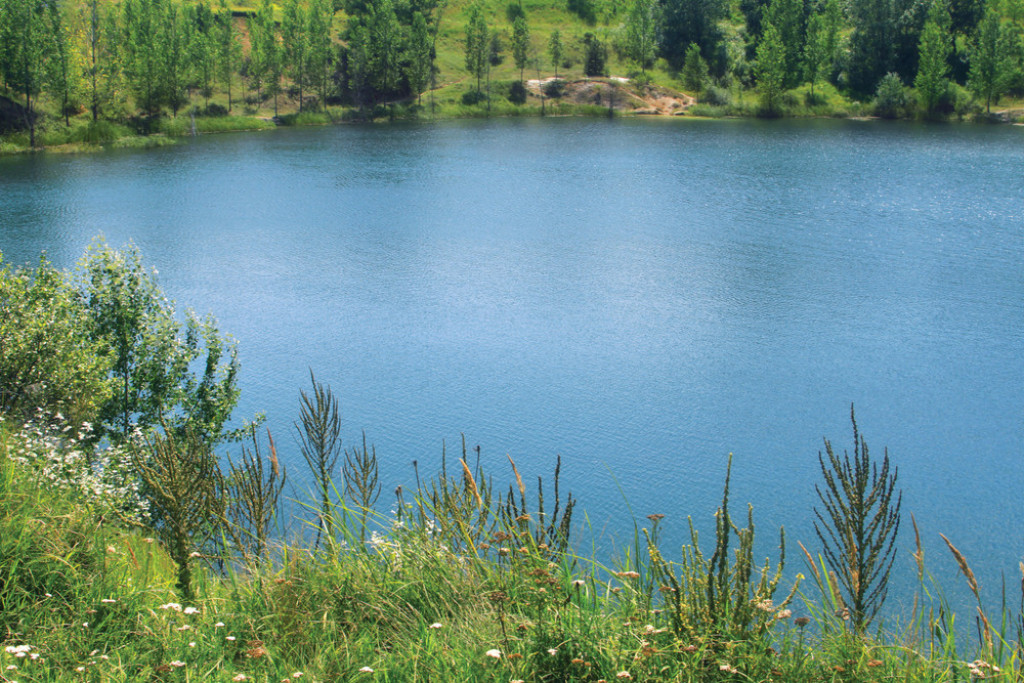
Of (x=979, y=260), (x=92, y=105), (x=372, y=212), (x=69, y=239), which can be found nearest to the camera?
(x=979, y=260)

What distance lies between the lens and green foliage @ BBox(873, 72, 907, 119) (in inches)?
3110

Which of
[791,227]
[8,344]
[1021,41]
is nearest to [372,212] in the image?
[791,227]

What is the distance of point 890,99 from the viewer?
7931 centimetres

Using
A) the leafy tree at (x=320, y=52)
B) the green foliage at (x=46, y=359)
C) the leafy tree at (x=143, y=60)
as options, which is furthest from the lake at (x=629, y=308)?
the leafy tree at (x=320, y=52)

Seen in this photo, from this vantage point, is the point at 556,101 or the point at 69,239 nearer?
the point at 69,239

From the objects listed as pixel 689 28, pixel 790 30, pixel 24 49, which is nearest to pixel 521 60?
pixel 689 28

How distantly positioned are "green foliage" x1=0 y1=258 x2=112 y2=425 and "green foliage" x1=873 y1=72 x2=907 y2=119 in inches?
3108

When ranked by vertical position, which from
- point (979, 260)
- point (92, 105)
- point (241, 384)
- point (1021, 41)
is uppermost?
point (1021, 41)

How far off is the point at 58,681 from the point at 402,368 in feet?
56.1

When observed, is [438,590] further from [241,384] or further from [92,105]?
[92,105]

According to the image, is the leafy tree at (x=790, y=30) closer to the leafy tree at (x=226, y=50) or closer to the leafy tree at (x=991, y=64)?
the leafy tree at (x=991, y=64)

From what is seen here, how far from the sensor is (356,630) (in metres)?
5.38

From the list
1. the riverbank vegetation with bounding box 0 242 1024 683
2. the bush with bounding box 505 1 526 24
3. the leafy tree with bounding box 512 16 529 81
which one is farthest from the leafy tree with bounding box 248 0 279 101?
the riverbank vegetation with bounding box 0 242 1024 683

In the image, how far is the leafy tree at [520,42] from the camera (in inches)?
3469
